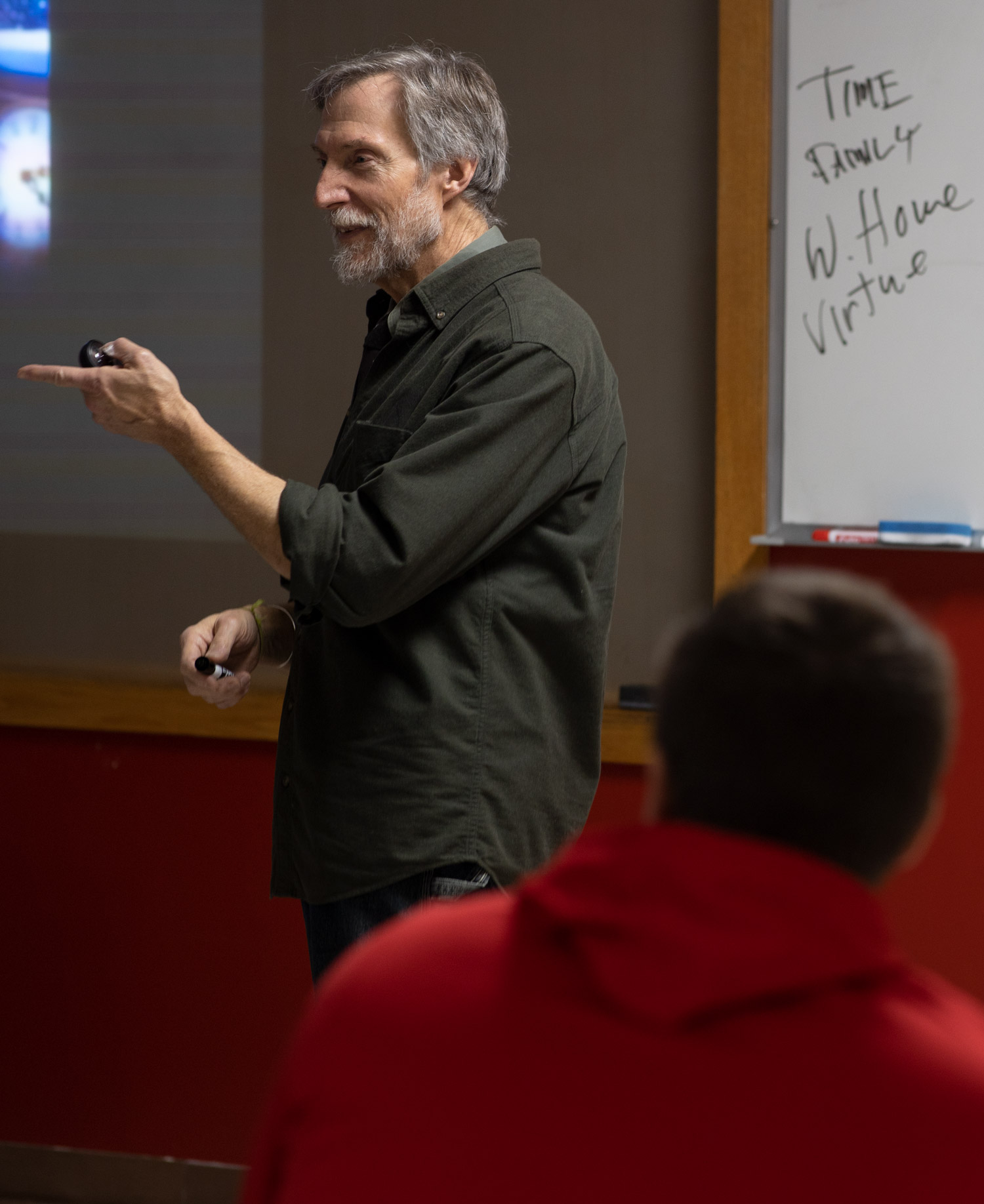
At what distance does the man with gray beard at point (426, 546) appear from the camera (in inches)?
52.2

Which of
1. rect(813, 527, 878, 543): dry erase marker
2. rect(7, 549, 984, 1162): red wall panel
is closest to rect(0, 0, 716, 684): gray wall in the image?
rect(813, 527, 878, 543): dry erase marker

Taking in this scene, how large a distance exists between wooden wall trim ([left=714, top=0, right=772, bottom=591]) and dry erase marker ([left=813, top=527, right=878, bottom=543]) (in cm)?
10

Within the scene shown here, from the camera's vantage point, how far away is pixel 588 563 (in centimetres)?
148

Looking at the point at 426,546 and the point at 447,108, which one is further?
the point at 447,108

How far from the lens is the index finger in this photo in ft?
4.48

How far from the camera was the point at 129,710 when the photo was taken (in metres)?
2.34

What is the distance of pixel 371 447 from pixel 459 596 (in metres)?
0.20

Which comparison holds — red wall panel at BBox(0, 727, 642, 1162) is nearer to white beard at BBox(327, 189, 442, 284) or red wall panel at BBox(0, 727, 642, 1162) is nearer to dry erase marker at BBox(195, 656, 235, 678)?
dry erase marker at BBox(195, 656, 235, 678)

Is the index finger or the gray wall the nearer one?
the index finger

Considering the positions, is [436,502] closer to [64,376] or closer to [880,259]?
[64,376]

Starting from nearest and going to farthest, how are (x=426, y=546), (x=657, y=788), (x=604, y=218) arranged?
(x=657, y=788) → (x=426, y=546) → (x=604, y=218)

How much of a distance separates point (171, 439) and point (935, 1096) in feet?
3.44

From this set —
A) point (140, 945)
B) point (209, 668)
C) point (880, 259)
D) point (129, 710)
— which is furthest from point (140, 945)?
point (880, 259)

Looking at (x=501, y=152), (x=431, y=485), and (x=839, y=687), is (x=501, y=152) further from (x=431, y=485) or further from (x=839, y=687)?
(x=839, y=687)
